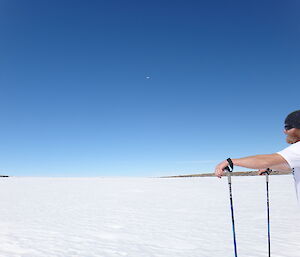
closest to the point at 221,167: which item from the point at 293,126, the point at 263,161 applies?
the point at 263,161

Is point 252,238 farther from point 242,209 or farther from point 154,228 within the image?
point 242,209

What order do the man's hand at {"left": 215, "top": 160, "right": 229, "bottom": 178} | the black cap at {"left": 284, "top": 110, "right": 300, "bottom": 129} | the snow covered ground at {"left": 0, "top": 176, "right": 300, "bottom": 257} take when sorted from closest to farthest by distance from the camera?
the black cap at {"left": 284, "top": 110, "right": 300, "bottom": 129}, the man's hand at {"left": 215, "top": 160, "right": 229, "bottom": 178}, the snow covered ground at {"left": 0, "top": 176, "right": 300, "bottom": 257}

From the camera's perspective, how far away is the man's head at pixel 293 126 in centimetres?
214

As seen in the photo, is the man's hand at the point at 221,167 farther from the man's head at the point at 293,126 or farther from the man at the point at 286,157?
the man's head at the point at 293,126

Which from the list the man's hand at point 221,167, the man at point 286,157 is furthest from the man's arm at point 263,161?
the man's hand at point 221,167

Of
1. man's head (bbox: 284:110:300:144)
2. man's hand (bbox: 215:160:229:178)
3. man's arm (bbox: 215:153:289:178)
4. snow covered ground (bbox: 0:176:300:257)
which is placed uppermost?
man's head (bbox: 284:110:300:144)

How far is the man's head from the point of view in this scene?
2.14 meters

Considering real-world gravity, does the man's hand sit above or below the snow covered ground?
above

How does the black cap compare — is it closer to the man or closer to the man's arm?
the man

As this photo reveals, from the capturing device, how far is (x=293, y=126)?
2156 millimetres

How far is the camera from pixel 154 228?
7523 mm

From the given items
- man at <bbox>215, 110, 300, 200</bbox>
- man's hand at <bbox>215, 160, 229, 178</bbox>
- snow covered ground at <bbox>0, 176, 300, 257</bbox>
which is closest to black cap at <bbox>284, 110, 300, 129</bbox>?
man at <bbox>215, 110, 300, 200</bbox>

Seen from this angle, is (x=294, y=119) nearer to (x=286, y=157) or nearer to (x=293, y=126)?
(x=293, y=126)

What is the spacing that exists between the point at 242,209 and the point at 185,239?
15.6ft
